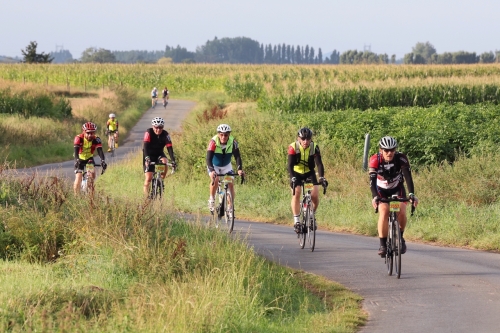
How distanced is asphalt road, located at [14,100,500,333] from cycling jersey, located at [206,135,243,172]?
153 centimetres

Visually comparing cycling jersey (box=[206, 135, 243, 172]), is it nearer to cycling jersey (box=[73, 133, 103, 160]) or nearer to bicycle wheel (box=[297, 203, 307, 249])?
bicycle wheel (box=[297, 203, 307, 249])

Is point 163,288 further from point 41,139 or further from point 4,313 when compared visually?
point 41,139

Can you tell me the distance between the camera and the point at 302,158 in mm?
14445

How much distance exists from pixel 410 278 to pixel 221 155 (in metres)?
5.57

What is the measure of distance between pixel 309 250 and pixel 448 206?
5821mm

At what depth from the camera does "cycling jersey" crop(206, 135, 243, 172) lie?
16.2 meters

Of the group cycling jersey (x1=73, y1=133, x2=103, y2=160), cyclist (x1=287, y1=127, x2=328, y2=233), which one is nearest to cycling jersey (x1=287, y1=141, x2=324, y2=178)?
cyclist (x1=287, y1=127, x2=328, y2=233)

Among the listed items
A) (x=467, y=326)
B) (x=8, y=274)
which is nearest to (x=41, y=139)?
(x=8, y=274)

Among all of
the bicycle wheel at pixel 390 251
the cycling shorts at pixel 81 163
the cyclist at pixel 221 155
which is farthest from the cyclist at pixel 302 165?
the cycling shorts at pixel 81 163

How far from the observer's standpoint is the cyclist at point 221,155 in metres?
16.2

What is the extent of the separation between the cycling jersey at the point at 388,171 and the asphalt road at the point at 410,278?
1315 millimetres

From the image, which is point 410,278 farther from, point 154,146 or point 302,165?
point 154,146

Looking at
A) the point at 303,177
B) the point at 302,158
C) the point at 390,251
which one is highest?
the point at 302,158

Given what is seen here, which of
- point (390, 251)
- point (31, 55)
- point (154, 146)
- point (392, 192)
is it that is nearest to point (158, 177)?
point (154, 146)
